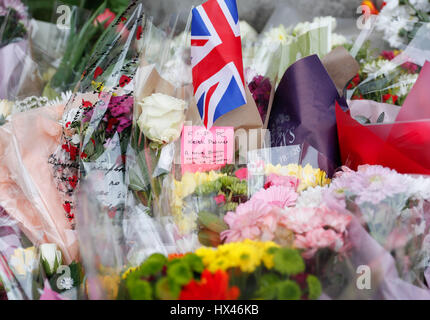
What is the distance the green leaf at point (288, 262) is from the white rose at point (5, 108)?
118 cm

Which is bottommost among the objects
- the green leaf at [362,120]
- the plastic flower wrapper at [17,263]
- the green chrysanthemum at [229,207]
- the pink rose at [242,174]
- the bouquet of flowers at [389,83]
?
the plastic flower wrapper at [17,263]

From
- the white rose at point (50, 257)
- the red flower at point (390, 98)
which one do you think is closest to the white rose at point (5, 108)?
the white rose at point (50, 257)

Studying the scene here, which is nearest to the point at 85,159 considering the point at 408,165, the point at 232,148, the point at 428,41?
the point at 232,148

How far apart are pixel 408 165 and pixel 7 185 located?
1.19m

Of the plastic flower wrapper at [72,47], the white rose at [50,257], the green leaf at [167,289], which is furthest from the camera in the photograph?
the plastic flower wrapper at [72,47]

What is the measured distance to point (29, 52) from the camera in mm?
1845

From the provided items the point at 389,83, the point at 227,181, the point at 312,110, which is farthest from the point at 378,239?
the point at 389,83

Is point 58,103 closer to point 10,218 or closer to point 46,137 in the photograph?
point 46,137

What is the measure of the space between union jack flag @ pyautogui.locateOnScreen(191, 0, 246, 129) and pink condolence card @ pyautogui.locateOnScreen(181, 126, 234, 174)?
45 mm

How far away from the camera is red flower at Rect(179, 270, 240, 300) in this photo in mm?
723

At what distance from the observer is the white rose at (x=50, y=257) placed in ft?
3.60

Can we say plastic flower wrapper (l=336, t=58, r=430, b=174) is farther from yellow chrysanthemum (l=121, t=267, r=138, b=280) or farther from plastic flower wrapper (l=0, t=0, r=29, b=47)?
plastic flower wrapper (l=0, t=0, r=29, b=47)

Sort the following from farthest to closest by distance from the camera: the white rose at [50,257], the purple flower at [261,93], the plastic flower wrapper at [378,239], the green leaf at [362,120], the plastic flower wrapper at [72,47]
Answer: the plastic flower wrapper at [72,47]
the purple flower at [261,93]
the green leaf at [362,120]
the white rose at [50,257]
the plastic flower wrapper at [378,239]

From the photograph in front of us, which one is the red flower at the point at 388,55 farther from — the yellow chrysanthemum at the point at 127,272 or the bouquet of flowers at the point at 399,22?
the yellow chrysanthemum at the point at 127,272
